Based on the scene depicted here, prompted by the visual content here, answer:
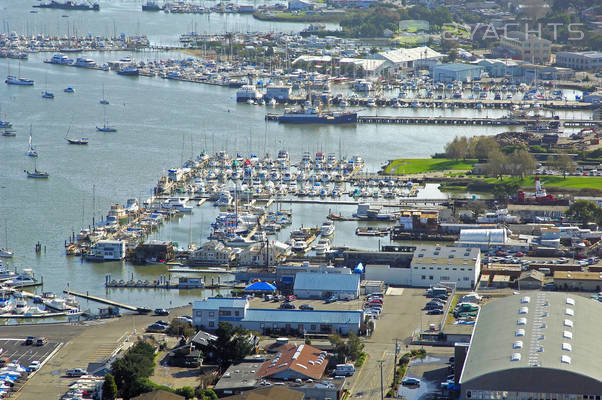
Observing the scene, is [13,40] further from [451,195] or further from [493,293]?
[493,293]

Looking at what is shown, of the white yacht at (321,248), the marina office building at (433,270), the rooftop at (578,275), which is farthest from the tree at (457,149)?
the rooftop at (578,275)

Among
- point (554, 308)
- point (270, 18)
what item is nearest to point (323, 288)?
point (554, 308)

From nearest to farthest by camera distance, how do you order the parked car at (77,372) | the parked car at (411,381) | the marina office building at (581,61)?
the parked car at (411,381) → the parked car at (77,372) → the marina office building at (581,61)

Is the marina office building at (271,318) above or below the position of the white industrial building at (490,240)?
below

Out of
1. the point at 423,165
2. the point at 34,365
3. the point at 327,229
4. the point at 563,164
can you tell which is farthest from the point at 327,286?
the point at 423,165

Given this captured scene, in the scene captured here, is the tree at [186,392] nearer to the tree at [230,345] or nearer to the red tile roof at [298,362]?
Answer: the red tile roof at [298,362]

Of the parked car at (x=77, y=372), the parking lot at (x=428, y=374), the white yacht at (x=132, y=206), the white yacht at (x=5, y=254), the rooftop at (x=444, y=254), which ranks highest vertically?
the rooftop at (x=444, y=254)

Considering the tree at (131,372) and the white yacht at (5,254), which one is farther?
the white yacht at (5,254)

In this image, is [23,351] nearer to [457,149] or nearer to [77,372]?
[77,372]
